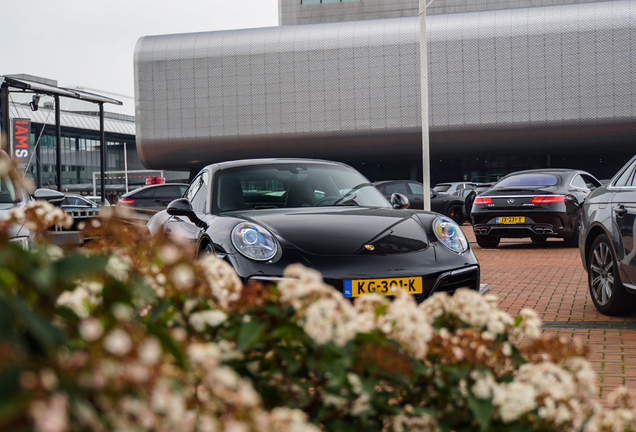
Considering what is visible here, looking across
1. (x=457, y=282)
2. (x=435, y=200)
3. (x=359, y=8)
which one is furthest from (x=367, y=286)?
(x=359, y=8)

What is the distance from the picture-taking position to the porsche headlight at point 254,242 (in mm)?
4530

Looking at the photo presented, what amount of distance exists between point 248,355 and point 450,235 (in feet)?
12.8

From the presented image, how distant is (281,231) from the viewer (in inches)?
187

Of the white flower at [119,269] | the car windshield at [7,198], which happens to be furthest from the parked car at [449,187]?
the white flower at [119,269]

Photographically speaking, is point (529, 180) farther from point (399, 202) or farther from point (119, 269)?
point (119, 269)

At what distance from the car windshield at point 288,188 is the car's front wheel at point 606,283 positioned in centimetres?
200

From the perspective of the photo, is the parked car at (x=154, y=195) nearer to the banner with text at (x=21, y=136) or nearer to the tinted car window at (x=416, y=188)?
the tinted car window at (x=416, y=188)

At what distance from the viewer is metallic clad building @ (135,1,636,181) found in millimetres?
42688

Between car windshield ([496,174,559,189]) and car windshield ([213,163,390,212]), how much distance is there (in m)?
7.51

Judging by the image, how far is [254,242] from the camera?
4.61m

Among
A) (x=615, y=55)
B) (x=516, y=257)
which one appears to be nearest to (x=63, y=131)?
(x=615, y=55)

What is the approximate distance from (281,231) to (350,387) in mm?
3421

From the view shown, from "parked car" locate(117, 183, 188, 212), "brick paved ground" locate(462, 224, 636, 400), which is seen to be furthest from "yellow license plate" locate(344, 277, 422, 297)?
"parked car" locate(117, 183, 188, 212)

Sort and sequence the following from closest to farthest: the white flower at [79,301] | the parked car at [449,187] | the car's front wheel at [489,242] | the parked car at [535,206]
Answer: the white flower at [79,301]
the parked car at [535,206]
the car's front wheel at [489,242]
the parked car at [449,187]
